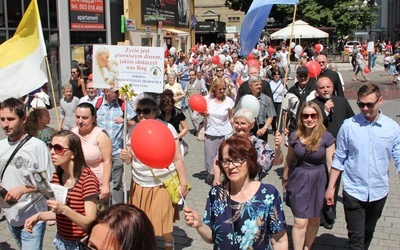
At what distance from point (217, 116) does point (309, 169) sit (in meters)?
3.06

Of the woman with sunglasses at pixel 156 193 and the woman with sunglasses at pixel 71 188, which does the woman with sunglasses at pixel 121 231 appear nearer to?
the woman with sunglasses at pixel 71 188

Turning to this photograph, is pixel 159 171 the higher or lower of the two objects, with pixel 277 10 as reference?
lower

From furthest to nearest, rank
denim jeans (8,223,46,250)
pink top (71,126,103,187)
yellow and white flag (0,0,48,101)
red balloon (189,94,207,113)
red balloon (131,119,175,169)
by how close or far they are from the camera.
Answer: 1. red balloon (189,94,207,113)
2. yellow and white flag (0,0,48,101)
3. pink top (71,126,103,187)
4. denim jeans (8,223,46,250)
5. red balloon (131,119,175,169)

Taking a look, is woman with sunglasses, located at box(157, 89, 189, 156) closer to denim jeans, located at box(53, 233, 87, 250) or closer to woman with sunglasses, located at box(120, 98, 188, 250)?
woman with sunglasses, located at box(120, 98, 188, 250)

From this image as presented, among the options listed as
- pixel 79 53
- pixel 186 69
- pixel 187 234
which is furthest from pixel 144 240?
pixel 79 53

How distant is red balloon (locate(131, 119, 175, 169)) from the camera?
387 cm

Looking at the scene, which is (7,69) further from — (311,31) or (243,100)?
(311,31)

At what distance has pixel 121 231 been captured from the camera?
2.02 metres

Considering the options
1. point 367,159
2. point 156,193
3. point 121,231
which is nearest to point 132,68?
point 156,193

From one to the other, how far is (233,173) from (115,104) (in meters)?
3.64

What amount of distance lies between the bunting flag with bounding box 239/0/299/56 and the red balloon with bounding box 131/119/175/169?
3046 millimetres

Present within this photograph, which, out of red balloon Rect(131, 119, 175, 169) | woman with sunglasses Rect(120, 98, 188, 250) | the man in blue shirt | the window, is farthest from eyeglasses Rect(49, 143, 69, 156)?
the window

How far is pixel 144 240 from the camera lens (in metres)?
2.05

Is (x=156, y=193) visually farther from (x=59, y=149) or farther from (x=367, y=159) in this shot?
(x=367, y=159)
